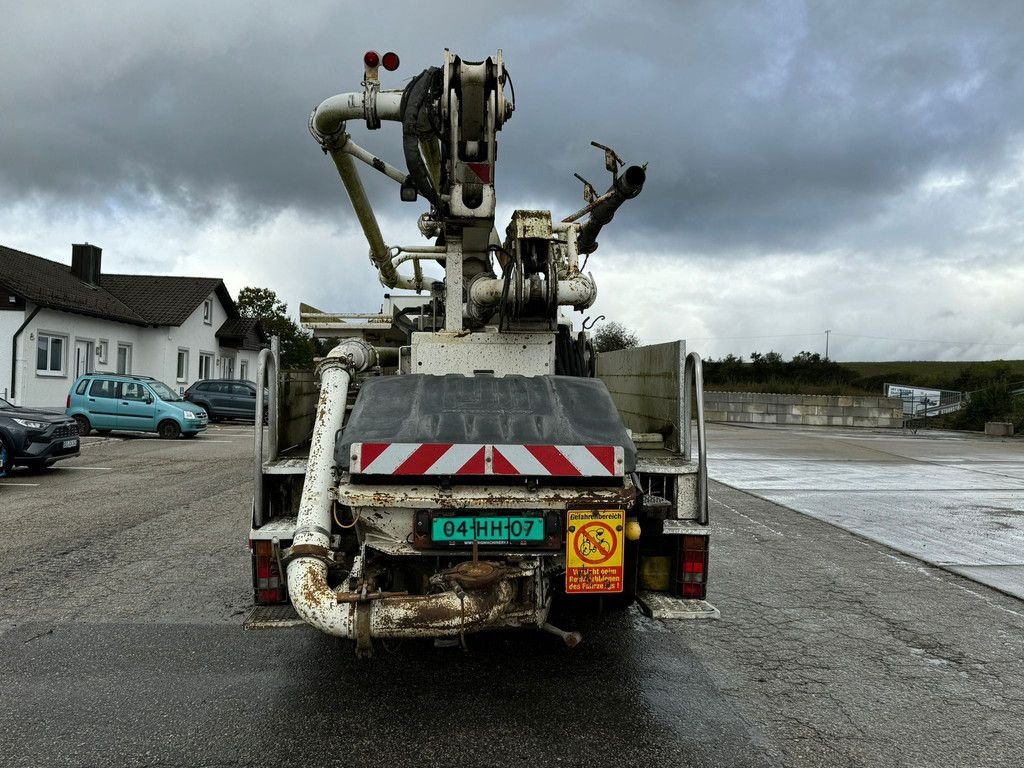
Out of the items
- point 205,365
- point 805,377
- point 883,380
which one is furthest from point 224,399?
point 883,380

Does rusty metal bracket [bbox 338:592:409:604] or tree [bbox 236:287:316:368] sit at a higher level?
tree [bbox 236:287:316:368]

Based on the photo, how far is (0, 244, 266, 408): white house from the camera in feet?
78.0

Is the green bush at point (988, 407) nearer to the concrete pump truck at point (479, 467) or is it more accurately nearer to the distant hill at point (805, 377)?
the distant hill at point (805, 377)

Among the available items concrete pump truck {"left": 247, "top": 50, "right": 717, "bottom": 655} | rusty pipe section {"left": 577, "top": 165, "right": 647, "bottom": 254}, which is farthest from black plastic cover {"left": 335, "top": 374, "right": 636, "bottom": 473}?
rusty pipe section {"left": 577, "top": 165, "right": 647, "bottom": 254}

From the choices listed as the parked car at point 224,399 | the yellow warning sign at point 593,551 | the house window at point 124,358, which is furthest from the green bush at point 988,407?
the yellow warning sign at point 593,551

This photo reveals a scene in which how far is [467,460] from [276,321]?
38.0 metres

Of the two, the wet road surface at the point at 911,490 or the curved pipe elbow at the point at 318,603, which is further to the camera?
the wet road surface at the point at 911,490

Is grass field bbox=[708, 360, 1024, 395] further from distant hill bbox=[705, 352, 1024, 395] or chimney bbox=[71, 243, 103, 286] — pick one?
chimney bbox=[71, 243, 103, 286]

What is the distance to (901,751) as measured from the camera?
3502 mm

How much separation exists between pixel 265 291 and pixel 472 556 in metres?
40.0

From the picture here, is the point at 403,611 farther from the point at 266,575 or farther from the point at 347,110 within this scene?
the point at 347,110

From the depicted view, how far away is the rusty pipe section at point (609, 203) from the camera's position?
5.91 meters

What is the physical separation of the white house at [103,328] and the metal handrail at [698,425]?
78.5 feet

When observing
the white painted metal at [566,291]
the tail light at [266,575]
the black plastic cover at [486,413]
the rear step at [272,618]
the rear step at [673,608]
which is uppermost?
the white painted metal at [566,291]
